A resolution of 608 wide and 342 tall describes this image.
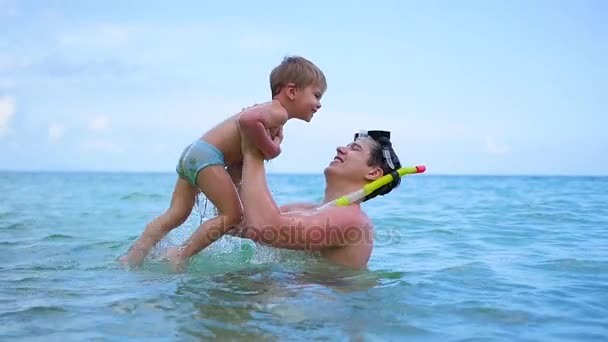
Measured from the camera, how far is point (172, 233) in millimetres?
5348

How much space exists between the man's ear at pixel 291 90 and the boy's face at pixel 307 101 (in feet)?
0.04

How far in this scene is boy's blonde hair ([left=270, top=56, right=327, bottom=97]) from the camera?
4387 millimetres

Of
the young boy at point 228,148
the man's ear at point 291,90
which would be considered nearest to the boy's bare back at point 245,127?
the young boy at point 228,148

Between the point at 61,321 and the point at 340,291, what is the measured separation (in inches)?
63.0

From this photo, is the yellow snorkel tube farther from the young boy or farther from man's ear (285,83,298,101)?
man's ear (285,83,298,101)

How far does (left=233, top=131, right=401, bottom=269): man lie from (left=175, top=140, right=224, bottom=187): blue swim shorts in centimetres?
24

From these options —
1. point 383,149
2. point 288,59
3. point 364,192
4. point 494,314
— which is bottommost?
point 494,314

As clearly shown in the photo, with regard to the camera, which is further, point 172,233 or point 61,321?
point 172,233

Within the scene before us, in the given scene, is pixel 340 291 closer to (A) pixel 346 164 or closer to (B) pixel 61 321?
(A) pixel 346 164

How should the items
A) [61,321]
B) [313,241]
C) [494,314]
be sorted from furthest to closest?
[313,241] → [494,314] → [61,321]

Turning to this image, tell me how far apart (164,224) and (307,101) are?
56.9 inches

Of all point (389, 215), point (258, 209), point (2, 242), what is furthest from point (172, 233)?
point (389, 215)

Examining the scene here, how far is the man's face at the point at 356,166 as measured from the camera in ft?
14.8
